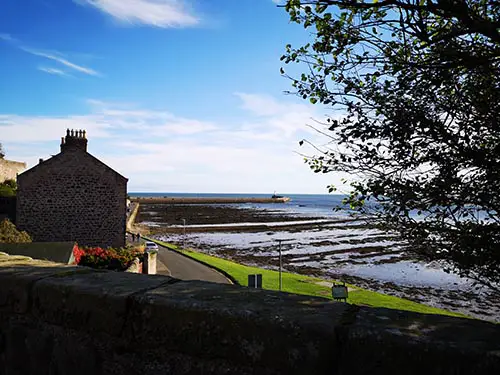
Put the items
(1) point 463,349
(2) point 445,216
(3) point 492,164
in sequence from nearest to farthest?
(1) point 463,349 < (3) point 492,164 < (2) point 445,216

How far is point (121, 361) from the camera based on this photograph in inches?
82.6

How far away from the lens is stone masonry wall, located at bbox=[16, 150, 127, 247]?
23.3 m

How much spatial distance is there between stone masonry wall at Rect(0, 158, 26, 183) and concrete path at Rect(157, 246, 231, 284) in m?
18.1

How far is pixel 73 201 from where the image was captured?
2398 cm

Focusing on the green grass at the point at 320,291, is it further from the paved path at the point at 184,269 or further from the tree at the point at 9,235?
the tree at the point at 9,235

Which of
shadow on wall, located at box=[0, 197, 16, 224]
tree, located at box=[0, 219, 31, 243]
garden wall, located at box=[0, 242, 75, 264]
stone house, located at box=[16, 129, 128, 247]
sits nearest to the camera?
garden wall, located at box=[0, 242, 75, 264]

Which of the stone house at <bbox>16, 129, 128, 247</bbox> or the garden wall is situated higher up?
the stone house at <bbox>16, 129, 128, 247</bbox>

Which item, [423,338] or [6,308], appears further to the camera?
[6,308]

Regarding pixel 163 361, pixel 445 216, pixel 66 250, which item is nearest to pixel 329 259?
pixel 66 250

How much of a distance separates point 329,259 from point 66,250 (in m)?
25.2

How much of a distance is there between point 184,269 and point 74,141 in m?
10.4

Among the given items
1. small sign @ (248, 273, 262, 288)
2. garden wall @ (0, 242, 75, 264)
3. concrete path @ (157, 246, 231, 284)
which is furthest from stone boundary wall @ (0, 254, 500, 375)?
concrete path @ (157, 246, 231, 284)

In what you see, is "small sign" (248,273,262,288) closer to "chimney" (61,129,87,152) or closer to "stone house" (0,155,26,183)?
"chimney" (61,129,87,152)

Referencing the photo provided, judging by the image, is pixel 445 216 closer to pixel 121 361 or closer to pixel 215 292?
pixel 215 292
